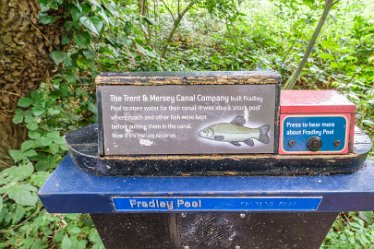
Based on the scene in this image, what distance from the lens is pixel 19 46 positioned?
184cm

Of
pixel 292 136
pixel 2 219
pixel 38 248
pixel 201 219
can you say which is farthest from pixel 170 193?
pixel 2 219

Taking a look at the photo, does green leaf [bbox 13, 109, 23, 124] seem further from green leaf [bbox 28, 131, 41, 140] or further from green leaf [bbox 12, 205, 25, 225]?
green leaf [bbox 12, 205, 25, 225]

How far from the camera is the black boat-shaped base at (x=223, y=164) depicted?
3.48ft

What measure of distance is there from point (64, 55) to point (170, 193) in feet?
3.97

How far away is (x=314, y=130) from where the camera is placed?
1041 millimetres

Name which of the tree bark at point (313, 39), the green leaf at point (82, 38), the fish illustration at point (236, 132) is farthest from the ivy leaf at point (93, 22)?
the tree bark at point (313, 39)

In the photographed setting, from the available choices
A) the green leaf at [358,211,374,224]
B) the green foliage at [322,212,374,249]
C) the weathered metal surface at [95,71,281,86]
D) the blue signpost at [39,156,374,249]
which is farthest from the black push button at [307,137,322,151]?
the green leaf at [358,211,374,224]

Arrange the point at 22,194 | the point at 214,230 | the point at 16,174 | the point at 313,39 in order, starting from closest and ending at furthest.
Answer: the point at 214,230 < the point at 22,194 < the point at 16,174 < the point at 313,39

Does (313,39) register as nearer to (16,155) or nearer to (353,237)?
(353,237)

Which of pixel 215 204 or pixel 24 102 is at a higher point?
pixel 24 102

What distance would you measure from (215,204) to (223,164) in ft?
0.47

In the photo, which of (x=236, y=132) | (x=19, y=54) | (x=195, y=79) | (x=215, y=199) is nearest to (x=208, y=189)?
(x=215, y=199)

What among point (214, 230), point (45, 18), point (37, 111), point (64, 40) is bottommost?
point (214, 230)

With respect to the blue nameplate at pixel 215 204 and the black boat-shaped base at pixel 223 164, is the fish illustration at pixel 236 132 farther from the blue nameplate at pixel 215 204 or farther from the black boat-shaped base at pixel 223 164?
the blue nameplate at pixel 215 204
